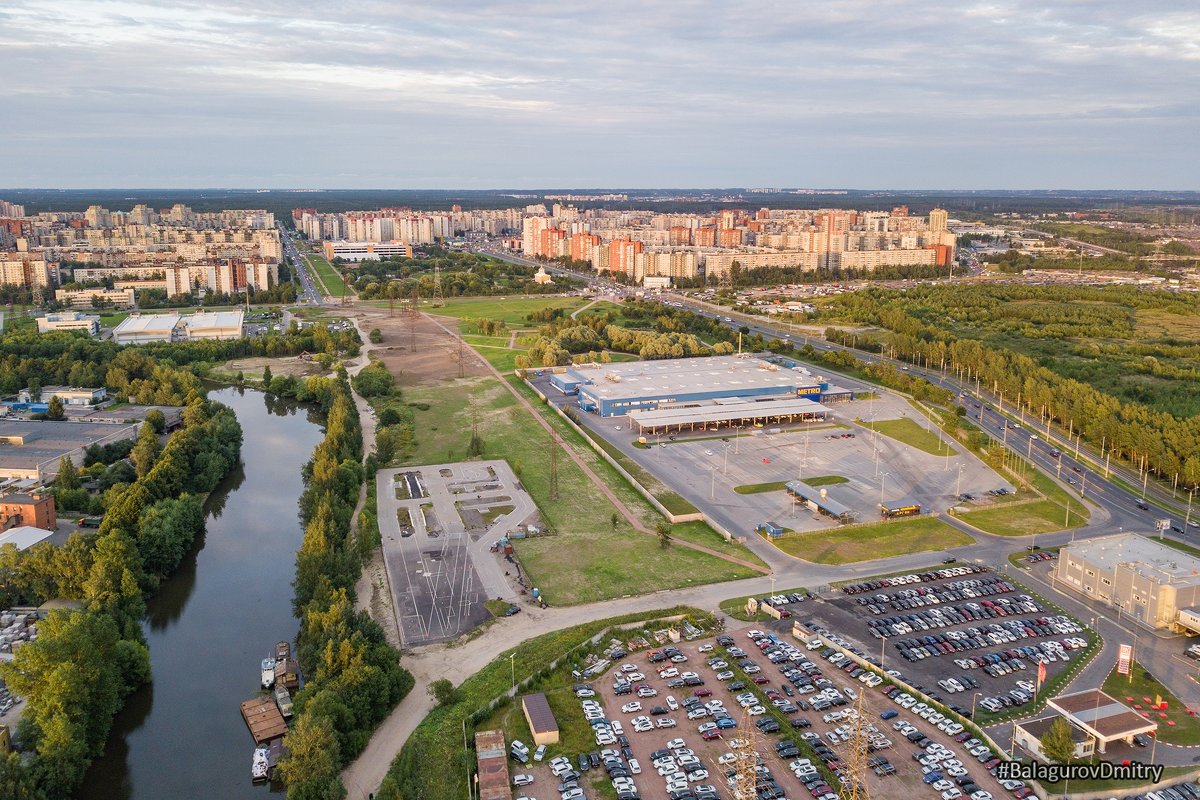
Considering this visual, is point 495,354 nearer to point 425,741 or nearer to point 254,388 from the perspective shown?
point 254,388

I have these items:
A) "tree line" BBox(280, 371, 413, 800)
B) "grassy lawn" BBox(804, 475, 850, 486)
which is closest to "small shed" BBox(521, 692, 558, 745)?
"tree line" BBox(280, 371, 413, 800)

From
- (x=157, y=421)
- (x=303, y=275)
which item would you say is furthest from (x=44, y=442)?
(x=303, y=275)

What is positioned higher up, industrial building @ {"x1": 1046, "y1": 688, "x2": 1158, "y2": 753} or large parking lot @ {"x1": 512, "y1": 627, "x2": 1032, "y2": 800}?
industrial building @ {"x1": 1046, "y1": 688, "x2": 1158, "y2": 753}

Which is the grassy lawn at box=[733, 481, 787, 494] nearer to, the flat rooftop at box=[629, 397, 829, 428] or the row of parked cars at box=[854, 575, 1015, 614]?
the flat rooftop at box=[629, 397, 829, 428]

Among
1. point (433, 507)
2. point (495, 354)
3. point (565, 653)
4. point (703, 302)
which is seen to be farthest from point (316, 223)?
point (565, 653)

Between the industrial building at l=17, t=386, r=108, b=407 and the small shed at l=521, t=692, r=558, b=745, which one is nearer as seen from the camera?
the small shed at l=521, t=692, r=558, b=745

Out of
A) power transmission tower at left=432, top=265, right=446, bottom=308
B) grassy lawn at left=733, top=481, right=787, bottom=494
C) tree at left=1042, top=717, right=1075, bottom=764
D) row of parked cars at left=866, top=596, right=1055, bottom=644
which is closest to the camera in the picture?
tree at left=1042, top=717, right=1075, bottom=764

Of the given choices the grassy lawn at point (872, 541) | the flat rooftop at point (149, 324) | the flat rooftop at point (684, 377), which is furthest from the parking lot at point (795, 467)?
the flat rooftop at point (149, 324)
